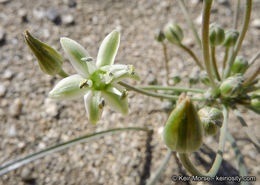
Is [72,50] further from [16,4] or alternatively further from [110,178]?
[16,4]

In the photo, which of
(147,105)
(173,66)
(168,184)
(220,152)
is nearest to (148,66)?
(173,66)

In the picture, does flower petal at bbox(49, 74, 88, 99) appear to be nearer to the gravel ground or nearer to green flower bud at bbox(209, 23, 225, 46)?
the gravel ground

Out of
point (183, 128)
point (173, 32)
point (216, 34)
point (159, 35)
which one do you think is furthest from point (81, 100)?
point (183, 128)

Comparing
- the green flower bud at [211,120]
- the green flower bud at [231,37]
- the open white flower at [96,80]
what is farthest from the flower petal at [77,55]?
the green flower bud at [231,37]

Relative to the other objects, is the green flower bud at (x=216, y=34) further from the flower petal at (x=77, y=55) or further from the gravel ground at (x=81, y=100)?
the flower petal at (x=77, y=55)

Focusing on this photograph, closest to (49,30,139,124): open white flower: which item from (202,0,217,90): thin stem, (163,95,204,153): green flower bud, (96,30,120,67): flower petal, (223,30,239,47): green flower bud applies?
(96,30,120,67): flower petal

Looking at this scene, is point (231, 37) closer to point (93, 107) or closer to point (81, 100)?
point (93, 107)

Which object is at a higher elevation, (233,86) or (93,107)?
(93,107)
